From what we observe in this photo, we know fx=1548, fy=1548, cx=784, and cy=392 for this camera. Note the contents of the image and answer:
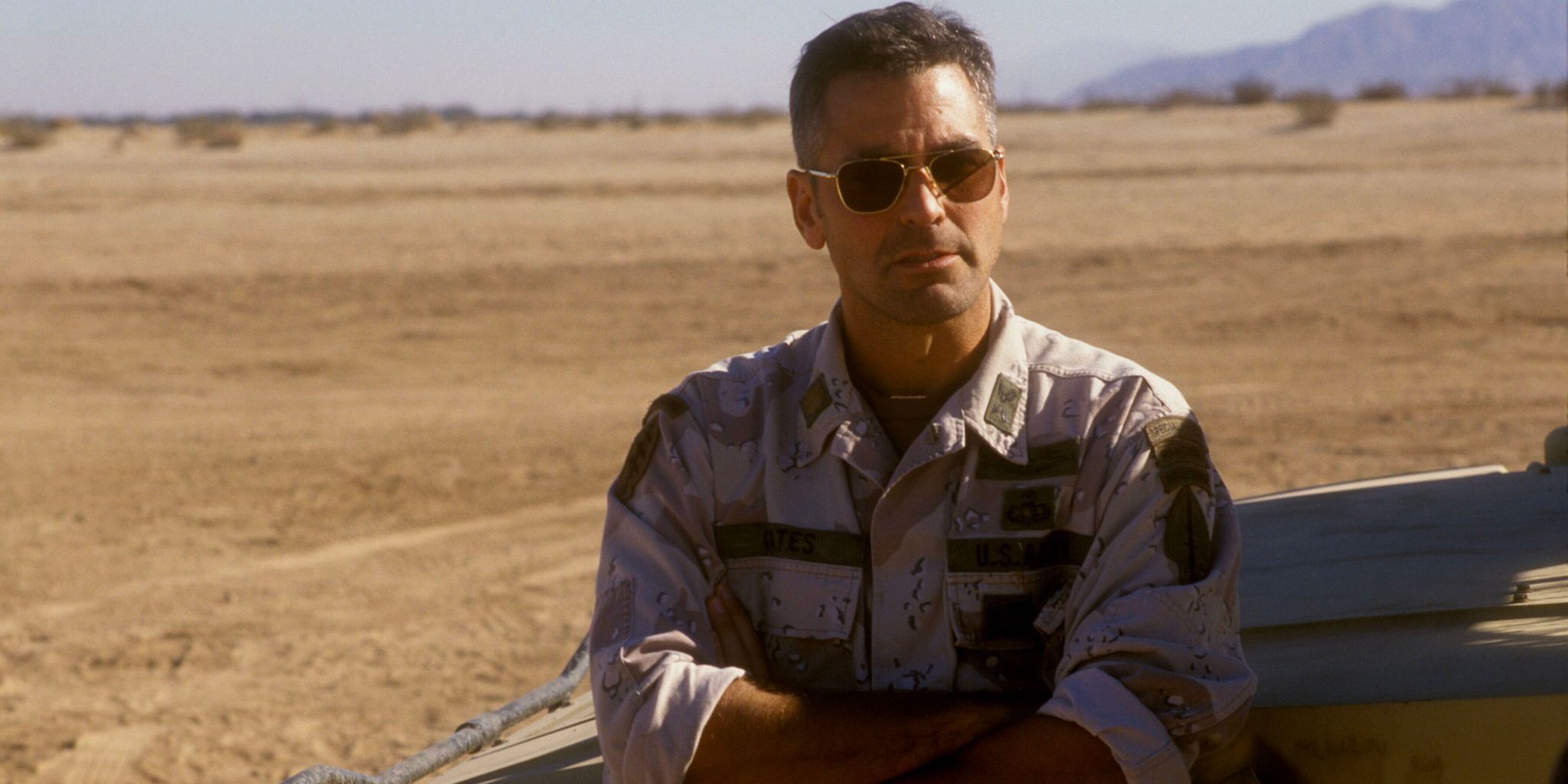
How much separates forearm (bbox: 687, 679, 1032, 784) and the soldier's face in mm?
599

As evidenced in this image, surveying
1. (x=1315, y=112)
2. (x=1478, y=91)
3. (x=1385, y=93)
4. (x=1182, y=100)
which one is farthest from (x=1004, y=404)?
(x=1478, y=91)

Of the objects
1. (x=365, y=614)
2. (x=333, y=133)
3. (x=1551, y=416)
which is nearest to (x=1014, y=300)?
(x=1551, y=416)

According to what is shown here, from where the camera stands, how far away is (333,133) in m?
37.4

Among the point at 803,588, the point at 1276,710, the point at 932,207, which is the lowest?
the point at 1276,710

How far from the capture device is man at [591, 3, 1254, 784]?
2.12 meters

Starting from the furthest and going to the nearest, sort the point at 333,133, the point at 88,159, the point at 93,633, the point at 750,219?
the point at 333,133 < the point at 88,159 < the point at 750,219 < the point at 93,633

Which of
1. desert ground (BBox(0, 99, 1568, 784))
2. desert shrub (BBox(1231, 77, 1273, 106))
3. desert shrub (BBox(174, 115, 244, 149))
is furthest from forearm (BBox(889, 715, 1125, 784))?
desert shrub (BBox(1231, 77, 1273, 106))

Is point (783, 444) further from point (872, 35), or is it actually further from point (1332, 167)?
point (1332, 167)

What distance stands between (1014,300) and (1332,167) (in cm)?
936

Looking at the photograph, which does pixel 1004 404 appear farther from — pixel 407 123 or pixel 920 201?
pixel 407 123

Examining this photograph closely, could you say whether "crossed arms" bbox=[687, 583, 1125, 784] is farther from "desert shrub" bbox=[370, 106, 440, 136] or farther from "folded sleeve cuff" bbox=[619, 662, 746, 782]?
"desert shrub" bbox=[370, 106, 440, 136]

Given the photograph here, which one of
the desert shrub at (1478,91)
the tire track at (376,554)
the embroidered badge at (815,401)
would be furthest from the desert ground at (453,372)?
the desert shrub at (1478,91)

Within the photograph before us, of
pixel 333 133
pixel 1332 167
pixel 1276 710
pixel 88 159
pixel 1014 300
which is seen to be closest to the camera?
pixel 1276 710

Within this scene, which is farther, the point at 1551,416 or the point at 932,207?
the point at 1551,416
